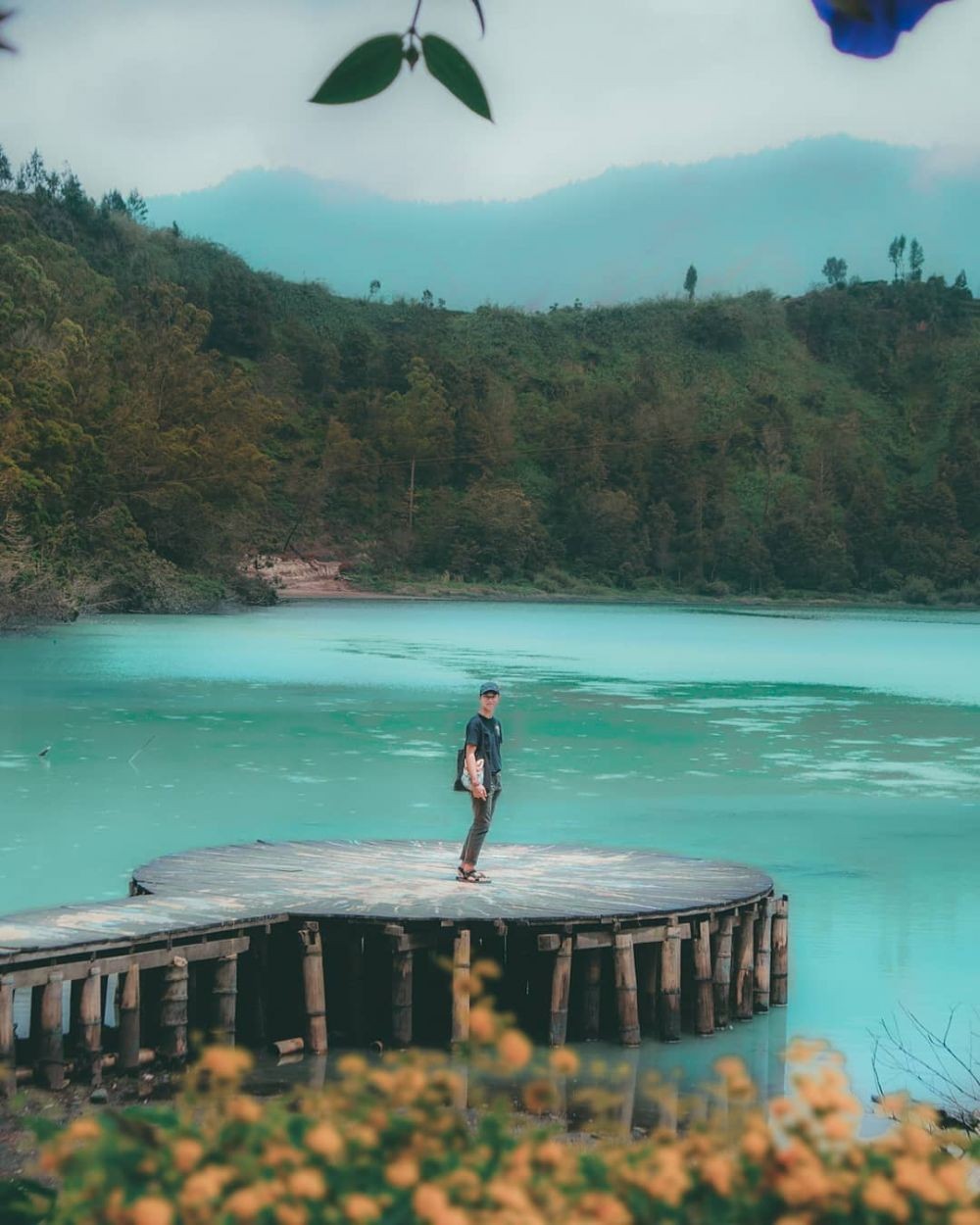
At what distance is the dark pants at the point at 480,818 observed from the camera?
39.9 ft

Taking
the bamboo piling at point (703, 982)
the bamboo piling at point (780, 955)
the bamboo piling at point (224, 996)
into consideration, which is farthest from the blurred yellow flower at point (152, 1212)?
the bamboo piling at point (780, 955)

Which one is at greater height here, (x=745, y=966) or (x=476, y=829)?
(x=476, y=829)

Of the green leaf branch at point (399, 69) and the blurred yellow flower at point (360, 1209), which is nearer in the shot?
the green leaf branch at point (399, 69)

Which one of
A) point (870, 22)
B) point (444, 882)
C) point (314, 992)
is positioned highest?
point (870, 22)

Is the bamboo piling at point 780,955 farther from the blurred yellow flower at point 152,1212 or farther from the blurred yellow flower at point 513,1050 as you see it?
the blurred yellow flower at point 152,1212

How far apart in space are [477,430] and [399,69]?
107 metres

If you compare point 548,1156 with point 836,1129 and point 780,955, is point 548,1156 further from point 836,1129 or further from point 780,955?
point 780,955

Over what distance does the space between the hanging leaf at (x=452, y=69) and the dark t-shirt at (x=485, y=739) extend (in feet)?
33.9

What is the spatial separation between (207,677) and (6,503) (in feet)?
35.1

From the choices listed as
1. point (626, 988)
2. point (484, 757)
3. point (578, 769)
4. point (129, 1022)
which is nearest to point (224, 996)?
point (129, 1022)

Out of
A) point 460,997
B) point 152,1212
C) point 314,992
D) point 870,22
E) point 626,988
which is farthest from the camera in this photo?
point 626,988

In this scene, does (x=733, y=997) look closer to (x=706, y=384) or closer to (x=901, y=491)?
(x=901, y=491)

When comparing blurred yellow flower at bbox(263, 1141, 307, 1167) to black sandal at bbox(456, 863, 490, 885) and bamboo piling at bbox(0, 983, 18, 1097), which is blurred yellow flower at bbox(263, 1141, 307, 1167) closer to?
bamboo piling at bbox(0, 983, 18, 1097)

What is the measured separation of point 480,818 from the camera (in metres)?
12.4
